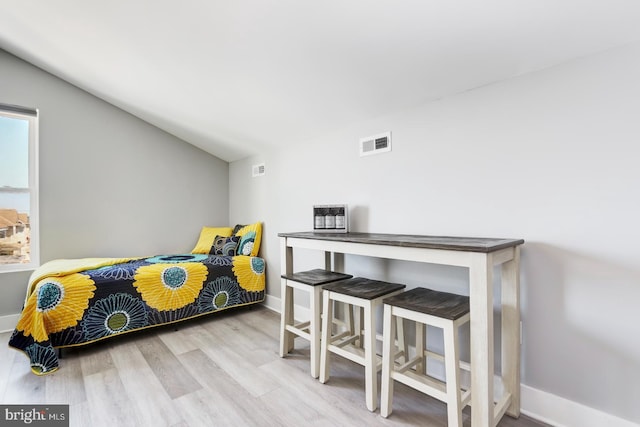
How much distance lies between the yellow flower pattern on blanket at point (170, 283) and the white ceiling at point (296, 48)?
4.87 ft

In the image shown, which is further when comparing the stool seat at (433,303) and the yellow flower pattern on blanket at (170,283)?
the yellow flower pattern on blanket at (170,283)

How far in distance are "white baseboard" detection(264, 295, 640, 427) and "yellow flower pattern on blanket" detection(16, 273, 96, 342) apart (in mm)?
2960

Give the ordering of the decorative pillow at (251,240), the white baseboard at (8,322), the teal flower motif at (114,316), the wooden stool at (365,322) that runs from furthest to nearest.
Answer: the decorative pillow at (251,240), the white baseboard at (8,322), the teal flower motif at (114,316), the wooden stool at (365,322)

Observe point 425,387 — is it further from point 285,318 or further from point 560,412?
point 285,318

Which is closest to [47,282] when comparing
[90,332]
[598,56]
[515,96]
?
[90,332]

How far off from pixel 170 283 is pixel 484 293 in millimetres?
2509

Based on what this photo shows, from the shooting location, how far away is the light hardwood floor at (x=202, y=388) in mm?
1529

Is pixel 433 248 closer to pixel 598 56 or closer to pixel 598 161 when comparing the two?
pixel 598 161

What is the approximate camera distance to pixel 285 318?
2.22 m

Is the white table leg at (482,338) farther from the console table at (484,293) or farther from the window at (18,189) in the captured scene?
the window at (18,189)

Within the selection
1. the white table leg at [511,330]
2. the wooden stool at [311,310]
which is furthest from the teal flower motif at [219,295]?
the white table leg at [511,330]

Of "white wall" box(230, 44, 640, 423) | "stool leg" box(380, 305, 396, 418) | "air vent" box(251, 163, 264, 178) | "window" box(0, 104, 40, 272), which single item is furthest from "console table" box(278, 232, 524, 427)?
"window" box(0, 104, 40, 272)

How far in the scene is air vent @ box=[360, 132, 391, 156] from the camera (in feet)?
7.01

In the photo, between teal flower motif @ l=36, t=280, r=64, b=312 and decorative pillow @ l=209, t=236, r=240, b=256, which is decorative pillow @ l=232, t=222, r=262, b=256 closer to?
decorative pillow @ l=209, t=236, r=240, b=256
